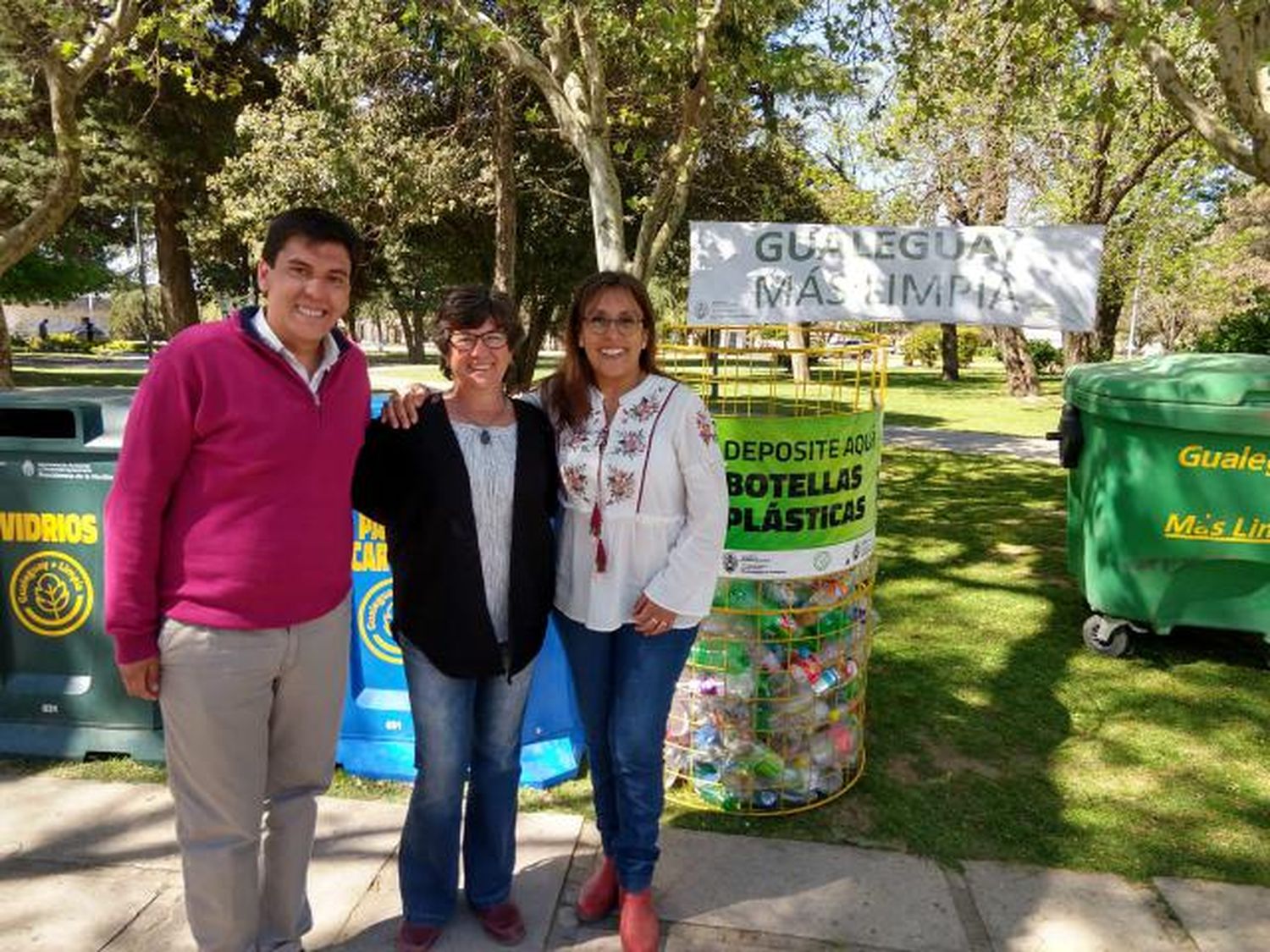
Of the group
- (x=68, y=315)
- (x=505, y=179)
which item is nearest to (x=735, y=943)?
(x=505, y=179)

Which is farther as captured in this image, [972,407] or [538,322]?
[538,322]

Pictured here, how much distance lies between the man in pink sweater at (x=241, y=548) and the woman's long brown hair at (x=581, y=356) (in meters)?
0.54

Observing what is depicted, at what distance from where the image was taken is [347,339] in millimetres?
2350

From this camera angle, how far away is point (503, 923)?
2.60m

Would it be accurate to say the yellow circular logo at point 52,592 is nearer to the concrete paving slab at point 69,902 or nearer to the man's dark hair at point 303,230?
the concrete paving slab at point 69,902

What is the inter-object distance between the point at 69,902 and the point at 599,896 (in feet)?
5.20

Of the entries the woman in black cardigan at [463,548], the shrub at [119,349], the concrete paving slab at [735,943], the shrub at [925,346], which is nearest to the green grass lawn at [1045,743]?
the concrete paving slab at [735,943]

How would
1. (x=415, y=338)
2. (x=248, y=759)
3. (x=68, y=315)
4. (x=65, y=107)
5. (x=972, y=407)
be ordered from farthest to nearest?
(x=68, y=315) < (x=415, y=338) < (x=972, y=407) < (x=65, y=107) < (x=248, y=759)

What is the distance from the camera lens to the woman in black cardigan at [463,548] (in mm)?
2309

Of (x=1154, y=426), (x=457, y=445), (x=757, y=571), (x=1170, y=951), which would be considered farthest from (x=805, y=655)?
(x=1154, y=426)

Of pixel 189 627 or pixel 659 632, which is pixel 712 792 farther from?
pixel 189 627

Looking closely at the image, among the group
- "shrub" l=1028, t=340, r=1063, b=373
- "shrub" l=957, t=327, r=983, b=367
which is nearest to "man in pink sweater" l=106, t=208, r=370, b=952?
"shrub" l=1028, t=340, r=1063, b=373

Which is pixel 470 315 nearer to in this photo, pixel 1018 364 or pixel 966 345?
pixel 1018 364

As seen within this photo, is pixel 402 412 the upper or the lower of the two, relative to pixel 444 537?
upper
